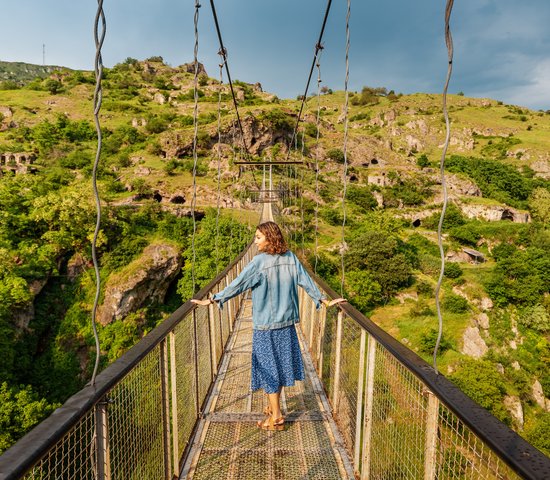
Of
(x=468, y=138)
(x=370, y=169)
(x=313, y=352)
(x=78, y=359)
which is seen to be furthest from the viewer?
(x=468, y=138)

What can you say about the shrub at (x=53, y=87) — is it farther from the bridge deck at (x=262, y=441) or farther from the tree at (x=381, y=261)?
the bridge deck at (x=262, y=441)

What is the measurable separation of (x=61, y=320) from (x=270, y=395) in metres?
20.5

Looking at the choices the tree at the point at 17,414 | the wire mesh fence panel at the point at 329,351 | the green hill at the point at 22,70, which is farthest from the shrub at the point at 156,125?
the green hill at the point at 22,70

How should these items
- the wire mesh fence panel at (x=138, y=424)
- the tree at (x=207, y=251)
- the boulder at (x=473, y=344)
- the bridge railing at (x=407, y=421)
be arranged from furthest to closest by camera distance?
the tree at (x=207, y=251), the boulder at (x=473, y=344), the wire mesh fence panel at (x=138, y=424), the bridge railing at (x=407, y=421)

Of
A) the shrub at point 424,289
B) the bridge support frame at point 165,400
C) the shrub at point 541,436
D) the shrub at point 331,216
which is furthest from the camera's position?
the shrub at point 331,216

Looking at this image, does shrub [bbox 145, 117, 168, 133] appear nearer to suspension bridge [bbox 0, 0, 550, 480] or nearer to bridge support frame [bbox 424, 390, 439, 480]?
suspension bridge [bbox 0, 0, 550, 480]

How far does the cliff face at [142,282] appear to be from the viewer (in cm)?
1906

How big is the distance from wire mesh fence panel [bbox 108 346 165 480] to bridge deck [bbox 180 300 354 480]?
292mm

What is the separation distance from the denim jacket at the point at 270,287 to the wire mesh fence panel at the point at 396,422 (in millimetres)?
583

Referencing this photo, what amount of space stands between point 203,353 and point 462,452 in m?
2.06

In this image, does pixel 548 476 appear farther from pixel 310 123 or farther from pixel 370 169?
pixel 310 123

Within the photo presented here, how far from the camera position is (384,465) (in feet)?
5.37

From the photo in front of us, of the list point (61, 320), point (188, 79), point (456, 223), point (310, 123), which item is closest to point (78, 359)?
point (61, 320)

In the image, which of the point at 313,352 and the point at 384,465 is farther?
the point at 313,352
